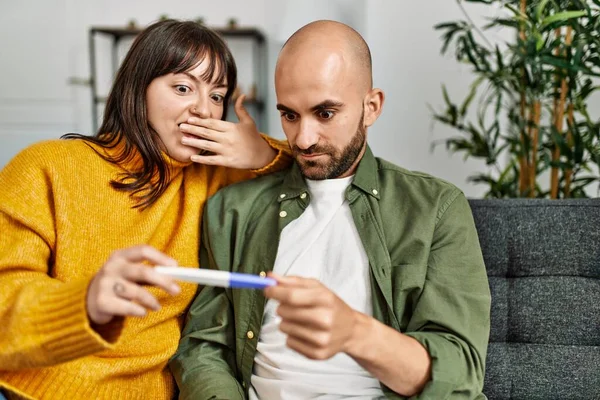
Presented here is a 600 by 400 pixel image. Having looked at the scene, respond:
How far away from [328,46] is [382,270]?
481 millimetres

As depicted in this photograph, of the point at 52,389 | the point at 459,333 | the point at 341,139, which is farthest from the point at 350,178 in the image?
the point at 52,389

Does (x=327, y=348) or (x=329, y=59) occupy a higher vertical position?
(x=329, y=59)

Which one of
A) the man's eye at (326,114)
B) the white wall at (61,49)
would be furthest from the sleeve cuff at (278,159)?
the white wall at (61,49)

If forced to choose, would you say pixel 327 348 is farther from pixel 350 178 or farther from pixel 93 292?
pixel 350 178

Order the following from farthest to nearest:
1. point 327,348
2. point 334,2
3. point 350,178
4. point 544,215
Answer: point 334,2, point 544,215, point 350,178, point 327,348

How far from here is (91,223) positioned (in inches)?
54.1

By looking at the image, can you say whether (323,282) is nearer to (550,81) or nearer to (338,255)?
(338,255)

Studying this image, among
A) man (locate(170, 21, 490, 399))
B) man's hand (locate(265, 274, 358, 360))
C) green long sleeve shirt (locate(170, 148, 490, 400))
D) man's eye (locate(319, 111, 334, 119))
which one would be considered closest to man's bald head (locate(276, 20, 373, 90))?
man (locate(170, 21, 490, 399))

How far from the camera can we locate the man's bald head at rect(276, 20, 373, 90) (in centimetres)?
134

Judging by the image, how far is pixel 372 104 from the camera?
4.75 ft

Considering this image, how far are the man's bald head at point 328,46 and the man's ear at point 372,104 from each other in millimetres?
30

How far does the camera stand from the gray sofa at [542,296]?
1479 millimetres

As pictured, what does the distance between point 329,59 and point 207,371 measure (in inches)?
27.7

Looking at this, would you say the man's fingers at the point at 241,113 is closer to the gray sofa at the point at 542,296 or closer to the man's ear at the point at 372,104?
the man's ear at the point at 372,104
